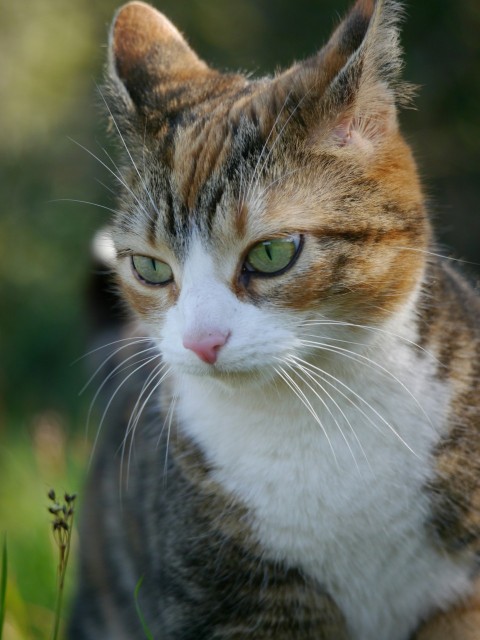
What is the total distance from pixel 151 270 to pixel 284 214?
397 mm

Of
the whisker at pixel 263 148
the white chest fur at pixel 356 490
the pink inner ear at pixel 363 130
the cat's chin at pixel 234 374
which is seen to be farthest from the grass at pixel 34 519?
the pink inner ear at pixel 363 130

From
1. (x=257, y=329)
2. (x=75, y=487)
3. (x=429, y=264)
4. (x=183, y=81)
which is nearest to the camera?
(x=257, y=329)

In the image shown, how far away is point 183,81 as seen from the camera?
243 centimetres

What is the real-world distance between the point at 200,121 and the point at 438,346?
2.56 feet

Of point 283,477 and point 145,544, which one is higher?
point 283,477

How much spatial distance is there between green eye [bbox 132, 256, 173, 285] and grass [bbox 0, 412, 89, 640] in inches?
39.4

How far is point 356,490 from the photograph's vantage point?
6.75 ft

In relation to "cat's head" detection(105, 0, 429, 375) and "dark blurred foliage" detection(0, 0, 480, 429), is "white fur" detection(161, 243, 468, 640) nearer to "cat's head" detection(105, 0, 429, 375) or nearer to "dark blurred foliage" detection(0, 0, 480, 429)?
"cat's head" detection(105, 0, 429, 375)

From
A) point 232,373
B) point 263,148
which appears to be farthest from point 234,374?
point 263,148

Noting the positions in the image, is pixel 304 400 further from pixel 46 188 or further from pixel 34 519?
pixel 46 188

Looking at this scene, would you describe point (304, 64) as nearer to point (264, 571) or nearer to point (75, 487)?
point (264, 571)

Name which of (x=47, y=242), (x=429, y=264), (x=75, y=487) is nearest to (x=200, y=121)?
A: (x=429, y=264)

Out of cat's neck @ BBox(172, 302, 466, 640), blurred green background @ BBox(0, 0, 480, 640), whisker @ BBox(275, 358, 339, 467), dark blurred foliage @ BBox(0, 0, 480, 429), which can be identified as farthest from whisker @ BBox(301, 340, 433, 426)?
dark blurred foliage @ BBox(0, 0, 480, 429)

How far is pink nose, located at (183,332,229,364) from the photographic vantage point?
6.08 ft
